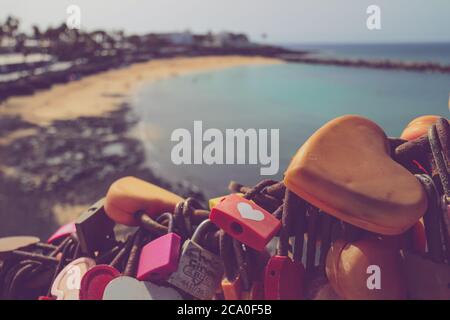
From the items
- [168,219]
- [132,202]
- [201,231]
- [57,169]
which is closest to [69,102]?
[57,169]

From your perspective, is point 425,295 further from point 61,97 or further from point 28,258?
point 61,97

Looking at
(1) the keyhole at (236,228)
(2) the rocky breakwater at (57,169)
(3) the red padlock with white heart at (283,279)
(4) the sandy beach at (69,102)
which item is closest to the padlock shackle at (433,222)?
(3) the red padlock with white heart at (283,279)

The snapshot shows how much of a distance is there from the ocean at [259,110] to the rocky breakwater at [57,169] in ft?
4.00

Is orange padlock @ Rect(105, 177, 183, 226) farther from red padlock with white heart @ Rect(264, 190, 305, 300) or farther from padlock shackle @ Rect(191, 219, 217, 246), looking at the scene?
red padlock with white heart @ Rect(264, 190, 305, 300)

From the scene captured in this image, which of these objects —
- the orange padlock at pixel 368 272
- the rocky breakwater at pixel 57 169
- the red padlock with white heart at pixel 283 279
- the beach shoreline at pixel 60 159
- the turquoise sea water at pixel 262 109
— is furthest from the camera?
the turquoise sea water at pixel 262 109

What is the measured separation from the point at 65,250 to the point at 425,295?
6.04 ft

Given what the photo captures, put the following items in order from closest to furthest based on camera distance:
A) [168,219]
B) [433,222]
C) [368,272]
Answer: [368,272] < [433,222] < [168,219]

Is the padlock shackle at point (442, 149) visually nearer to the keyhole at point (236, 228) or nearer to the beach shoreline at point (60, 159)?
the keyhole at point (236, 228)

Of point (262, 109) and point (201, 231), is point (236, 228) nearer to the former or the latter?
point (201, 231)

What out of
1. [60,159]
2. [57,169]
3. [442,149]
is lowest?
[57,169]

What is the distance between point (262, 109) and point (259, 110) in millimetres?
747

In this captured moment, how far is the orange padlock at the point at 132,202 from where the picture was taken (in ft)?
7.28

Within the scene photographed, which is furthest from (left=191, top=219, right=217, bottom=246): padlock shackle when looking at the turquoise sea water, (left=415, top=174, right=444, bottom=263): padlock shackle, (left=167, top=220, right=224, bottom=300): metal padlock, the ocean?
the turquoise sea water

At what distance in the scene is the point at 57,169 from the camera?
58.3 ft
